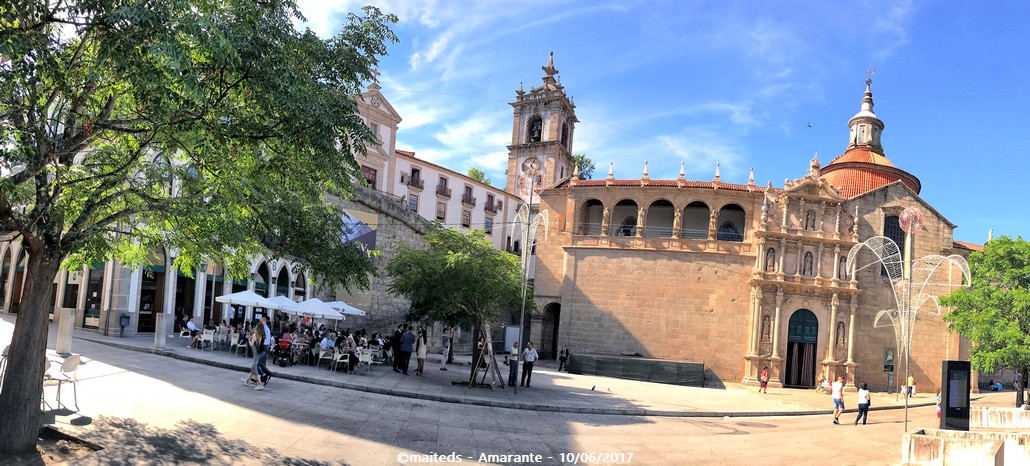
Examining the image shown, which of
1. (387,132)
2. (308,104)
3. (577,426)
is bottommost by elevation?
(577,426)

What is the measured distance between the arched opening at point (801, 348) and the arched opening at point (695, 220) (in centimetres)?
677

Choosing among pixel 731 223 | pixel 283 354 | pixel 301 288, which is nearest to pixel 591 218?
pixel 731 223

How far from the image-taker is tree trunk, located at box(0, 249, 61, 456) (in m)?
8.84

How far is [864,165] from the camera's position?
41312mm

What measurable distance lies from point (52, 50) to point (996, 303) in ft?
104

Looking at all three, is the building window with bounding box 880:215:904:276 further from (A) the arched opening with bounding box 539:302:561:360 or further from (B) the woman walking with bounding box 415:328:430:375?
(B) the woman walking with bounding box 415:328:430:375

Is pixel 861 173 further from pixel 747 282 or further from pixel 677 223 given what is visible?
pixel 677 223

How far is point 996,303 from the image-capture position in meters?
26.7

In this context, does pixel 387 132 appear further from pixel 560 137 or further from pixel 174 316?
pixel 174 316

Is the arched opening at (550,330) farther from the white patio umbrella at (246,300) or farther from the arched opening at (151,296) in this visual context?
the arched opening at (151,296)

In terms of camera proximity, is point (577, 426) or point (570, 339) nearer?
point (577, 426)

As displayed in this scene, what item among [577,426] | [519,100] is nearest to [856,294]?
[577,426]

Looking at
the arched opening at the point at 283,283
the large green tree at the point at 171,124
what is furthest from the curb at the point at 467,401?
the arched opening at the point at 283,283

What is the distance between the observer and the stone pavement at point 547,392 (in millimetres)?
19125
